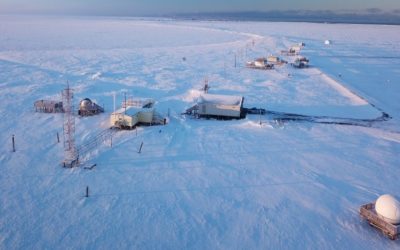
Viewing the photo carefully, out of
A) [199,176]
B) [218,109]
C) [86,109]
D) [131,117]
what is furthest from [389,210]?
[86,109]

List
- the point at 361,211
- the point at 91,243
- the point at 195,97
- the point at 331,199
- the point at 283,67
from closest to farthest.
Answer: the point at 91,243, the point at 361,211, the point at 331,199, the point at 195,97, the point at 283,67

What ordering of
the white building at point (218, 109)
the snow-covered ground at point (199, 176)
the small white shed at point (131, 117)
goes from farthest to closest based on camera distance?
the white building at point (218, 109), the small white shed at point (131, 117), the snow-covered ground at point (199, 176)

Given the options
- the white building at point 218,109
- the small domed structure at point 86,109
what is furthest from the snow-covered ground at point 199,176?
Answer: the white building at point 218,109

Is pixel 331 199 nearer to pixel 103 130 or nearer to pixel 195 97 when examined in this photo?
pixel 103 130

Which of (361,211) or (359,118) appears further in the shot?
(359,118)

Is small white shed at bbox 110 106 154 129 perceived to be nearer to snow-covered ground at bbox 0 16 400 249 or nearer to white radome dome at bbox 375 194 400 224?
snow-covered ground at bbox 0 16 400 249

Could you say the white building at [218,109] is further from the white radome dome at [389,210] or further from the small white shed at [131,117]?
the white radome dome at [389,210]

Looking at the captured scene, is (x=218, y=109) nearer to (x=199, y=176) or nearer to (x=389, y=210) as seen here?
(x=199, y=176)

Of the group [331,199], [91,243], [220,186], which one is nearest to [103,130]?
[220,186]
